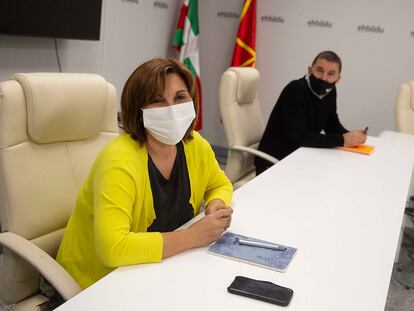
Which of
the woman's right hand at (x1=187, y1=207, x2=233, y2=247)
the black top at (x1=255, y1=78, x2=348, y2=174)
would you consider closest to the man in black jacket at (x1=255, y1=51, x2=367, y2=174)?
the black top at (x1=255, y1=78, x2=348, y2=174)

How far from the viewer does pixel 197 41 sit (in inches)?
187

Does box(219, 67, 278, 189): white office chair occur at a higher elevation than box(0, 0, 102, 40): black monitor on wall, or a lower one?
lower

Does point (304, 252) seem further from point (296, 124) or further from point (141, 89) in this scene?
point (296, 124)

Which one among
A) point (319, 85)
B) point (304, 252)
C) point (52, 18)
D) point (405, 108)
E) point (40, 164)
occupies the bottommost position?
point (304, 252)

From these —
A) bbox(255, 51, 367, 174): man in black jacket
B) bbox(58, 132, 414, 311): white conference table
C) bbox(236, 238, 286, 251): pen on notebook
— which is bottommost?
bbox(58, 132, 414, 311): white conference table

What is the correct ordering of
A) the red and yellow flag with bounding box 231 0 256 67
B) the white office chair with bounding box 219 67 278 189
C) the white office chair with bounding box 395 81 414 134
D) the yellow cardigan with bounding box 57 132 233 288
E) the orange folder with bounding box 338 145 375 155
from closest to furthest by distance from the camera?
the yellow cardigan with bounding box 57 132 233 288
the orange folder with bounding box 338 145 375 155
the white office chair with bounding box 219 67 278 189
the white office chair with bounding box 395 81 414 134
the red and yellow flag with bounding box 231 0 256 67

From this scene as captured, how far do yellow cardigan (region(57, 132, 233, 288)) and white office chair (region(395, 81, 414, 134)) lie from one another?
2370mm

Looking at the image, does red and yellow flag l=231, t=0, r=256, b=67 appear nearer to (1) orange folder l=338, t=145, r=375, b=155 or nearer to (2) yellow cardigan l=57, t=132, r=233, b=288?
(1) orange folder l=338, t=145, r=375, b=155

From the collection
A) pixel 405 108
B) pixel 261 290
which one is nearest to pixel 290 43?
pixel 405 108

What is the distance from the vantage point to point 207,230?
4.21 ft

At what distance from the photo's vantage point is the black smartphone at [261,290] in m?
1.06

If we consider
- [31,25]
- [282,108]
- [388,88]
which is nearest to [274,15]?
[388,88]

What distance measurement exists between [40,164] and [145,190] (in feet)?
1.32

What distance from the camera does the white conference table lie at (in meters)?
1.05
